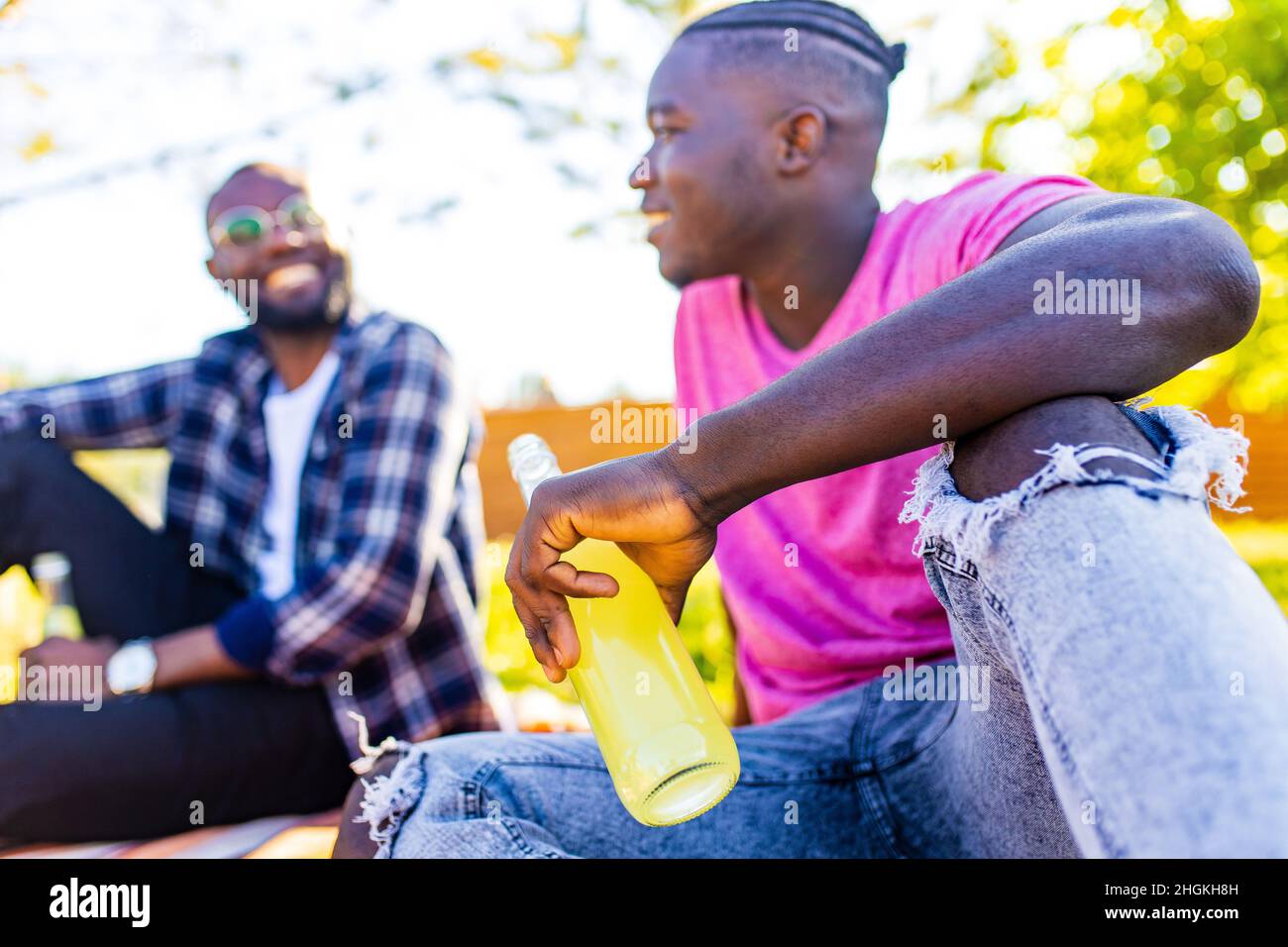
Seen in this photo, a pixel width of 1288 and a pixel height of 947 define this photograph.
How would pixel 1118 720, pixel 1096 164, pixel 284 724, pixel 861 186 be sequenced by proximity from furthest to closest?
pixel 1096 164, pixel 284 724, pixel 861 186, pixel 1118 720

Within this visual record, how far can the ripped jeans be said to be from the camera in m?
0.76

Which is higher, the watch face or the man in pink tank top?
the man in pink tank top

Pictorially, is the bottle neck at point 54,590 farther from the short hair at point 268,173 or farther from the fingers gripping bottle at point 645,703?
the fingers gripping bottle at point 645,703

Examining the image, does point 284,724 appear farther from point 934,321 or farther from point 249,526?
point 934,321

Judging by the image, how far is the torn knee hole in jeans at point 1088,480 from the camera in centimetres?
88

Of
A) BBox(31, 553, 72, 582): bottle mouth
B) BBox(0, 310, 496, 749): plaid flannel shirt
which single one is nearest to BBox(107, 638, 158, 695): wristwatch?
→ BBox(0, 310, 496, 749): plaid flannel shirt

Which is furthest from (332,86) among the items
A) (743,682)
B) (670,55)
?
(743,682)

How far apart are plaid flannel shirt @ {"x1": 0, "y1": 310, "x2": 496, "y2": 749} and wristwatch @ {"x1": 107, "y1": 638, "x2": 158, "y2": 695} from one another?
0.17 m

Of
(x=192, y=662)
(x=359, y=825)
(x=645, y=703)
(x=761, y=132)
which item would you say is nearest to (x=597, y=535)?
(x=645, y=703)

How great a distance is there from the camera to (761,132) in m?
1.90

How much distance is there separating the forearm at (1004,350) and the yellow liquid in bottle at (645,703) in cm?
25

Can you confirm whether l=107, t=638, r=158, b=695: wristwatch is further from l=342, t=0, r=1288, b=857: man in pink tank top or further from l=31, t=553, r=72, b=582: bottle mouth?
l=342, t=0, r=1288, b=857: man in pink tank top
